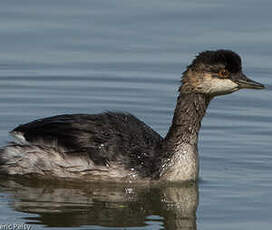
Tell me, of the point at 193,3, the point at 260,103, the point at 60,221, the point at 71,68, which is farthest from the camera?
the point at 193,3

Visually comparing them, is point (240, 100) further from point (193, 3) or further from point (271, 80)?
point (193, 3)

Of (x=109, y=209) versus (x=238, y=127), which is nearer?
(x=109, y=209)

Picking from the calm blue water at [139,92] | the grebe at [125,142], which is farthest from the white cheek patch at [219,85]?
the calm blue water at [139,92]

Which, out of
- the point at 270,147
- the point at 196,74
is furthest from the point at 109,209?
the point at 270,147

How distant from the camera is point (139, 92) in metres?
16.3

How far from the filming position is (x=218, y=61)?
1295cm

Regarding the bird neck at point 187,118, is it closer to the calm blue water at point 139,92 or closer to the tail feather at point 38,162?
the calm blue water at point 139,92

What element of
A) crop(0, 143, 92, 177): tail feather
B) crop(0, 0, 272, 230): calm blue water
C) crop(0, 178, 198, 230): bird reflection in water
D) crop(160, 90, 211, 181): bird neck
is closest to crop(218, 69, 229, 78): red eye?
crop(160, 90, 211, 181): bird neck

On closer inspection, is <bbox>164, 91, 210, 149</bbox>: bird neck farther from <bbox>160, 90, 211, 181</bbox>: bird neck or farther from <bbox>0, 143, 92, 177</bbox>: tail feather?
<bbox>0, 143, 92, 177</bbox>: tail feather

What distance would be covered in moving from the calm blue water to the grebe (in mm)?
213

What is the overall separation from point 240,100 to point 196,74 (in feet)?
10.9

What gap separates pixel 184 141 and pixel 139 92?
3.13 metres

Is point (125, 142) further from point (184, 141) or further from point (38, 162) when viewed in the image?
point (38, 162)

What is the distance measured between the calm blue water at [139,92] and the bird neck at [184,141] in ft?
0.68
